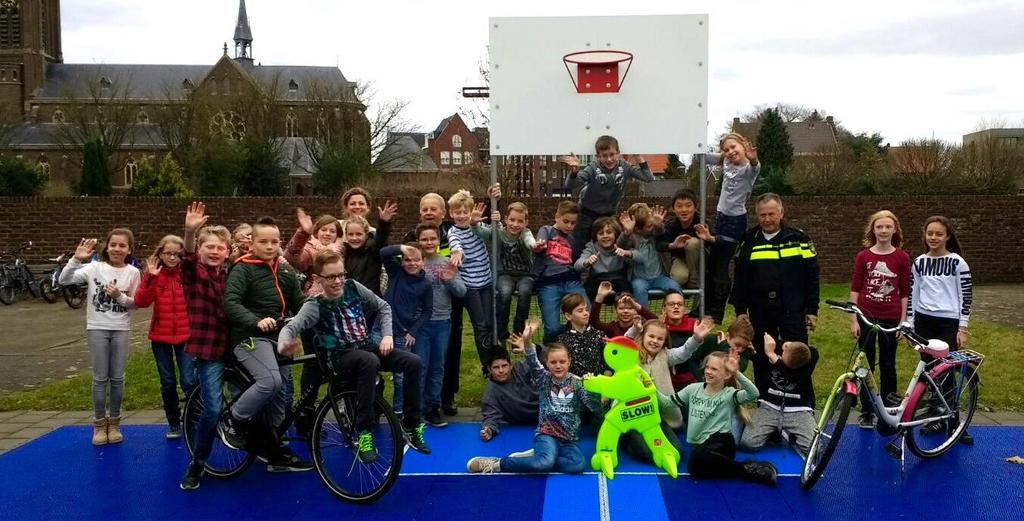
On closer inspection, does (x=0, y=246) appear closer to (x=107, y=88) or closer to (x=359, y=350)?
(x=359, y=350)

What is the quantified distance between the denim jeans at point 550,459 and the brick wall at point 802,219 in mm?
12806

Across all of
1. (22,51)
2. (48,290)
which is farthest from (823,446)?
(22,51)

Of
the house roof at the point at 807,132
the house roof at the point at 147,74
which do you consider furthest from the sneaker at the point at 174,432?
the house roof at the point at 147,74

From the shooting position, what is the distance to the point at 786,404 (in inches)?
232

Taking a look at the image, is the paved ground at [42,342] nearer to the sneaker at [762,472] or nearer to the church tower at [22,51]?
the sneaker at [762,472]

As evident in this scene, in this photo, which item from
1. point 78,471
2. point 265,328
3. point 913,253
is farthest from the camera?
point 913,253

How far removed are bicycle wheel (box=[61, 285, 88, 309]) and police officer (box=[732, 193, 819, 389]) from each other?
45.2ft

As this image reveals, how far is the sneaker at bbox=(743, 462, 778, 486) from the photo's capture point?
506cm

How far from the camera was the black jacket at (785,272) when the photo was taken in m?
6.10

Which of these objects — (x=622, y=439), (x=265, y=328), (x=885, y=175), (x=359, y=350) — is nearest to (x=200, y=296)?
(x=265, y=328)

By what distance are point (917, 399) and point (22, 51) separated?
8379 cm

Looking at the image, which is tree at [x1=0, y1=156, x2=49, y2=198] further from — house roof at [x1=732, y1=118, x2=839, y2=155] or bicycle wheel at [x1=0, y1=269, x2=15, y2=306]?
house roof at [x1=732, y1=118, x2=839, y2=155]

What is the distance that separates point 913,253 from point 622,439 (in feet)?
46.4

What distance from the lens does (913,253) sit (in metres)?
17.6
